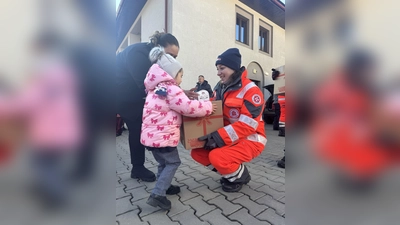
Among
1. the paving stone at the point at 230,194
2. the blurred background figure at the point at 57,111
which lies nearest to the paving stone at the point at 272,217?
the paving stone at the point at 230,194

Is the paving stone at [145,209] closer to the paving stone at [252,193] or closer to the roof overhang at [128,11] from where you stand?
the paving stone at [252,193]

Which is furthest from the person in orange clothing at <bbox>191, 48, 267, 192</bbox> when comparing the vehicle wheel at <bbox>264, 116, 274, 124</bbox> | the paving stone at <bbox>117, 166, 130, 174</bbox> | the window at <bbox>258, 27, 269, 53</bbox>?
the window at <bbox>258, 27, 269, 53</bbox>

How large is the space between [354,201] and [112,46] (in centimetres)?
72

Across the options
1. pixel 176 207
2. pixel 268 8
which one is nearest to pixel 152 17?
pixel 268 8

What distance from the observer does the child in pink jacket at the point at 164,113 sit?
5.63ft

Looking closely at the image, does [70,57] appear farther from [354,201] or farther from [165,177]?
[165,177]

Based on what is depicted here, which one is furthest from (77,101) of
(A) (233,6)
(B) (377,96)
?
(A) (233,6)

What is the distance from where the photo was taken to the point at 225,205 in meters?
1.85

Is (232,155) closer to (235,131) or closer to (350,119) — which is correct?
(235,131)

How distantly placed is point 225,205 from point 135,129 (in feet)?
4.18

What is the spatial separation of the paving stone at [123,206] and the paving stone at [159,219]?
0.22 meters

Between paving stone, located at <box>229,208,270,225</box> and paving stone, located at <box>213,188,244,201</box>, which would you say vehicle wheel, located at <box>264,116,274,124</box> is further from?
paving stone, located at <box>229,208,270,225</box>

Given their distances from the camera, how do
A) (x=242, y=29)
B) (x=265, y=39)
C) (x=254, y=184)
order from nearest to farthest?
(x=254, y=184) → (x=242, y=29) → (x=265, y=39)

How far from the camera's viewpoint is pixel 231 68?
6.99 feet
